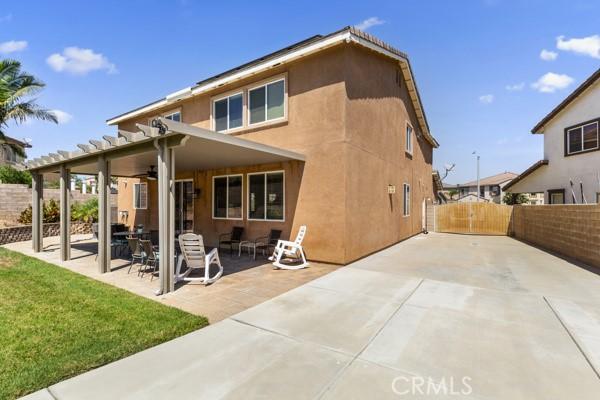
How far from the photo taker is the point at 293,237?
9.13 metres

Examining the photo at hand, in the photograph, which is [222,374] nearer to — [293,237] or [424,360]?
[424,360]

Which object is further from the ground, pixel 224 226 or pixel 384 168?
pixel 384 168

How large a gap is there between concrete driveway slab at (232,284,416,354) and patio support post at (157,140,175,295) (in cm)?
202

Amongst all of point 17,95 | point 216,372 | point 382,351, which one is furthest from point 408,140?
point 17,95

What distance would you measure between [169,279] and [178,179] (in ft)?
25.6

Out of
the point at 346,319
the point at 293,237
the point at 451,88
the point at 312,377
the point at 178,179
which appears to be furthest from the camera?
the point at 451,88

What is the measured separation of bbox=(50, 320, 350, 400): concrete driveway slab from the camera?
2.67 metres

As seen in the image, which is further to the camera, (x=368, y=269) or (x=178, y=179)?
(x=178, y=179)

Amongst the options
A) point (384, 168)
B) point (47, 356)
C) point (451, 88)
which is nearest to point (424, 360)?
point (47, 356)

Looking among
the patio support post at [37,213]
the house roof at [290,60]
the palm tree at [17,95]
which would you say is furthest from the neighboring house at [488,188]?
the palm tree at [17,95]

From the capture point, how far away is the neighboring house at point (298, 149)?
8234mm

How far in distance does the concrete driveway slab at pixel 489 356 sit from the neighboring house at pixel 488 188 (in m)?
45.3

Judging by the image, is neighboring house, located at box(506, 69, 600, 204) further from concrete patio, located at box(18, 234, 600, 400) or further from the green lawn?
the green lawn

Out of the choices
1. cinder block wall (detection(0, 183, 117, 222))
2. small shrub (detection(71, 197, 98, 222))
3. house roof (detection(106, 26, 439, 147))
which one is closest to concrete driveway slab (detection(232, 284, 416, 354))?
house roof (detection(106, 26, 439, 147))
